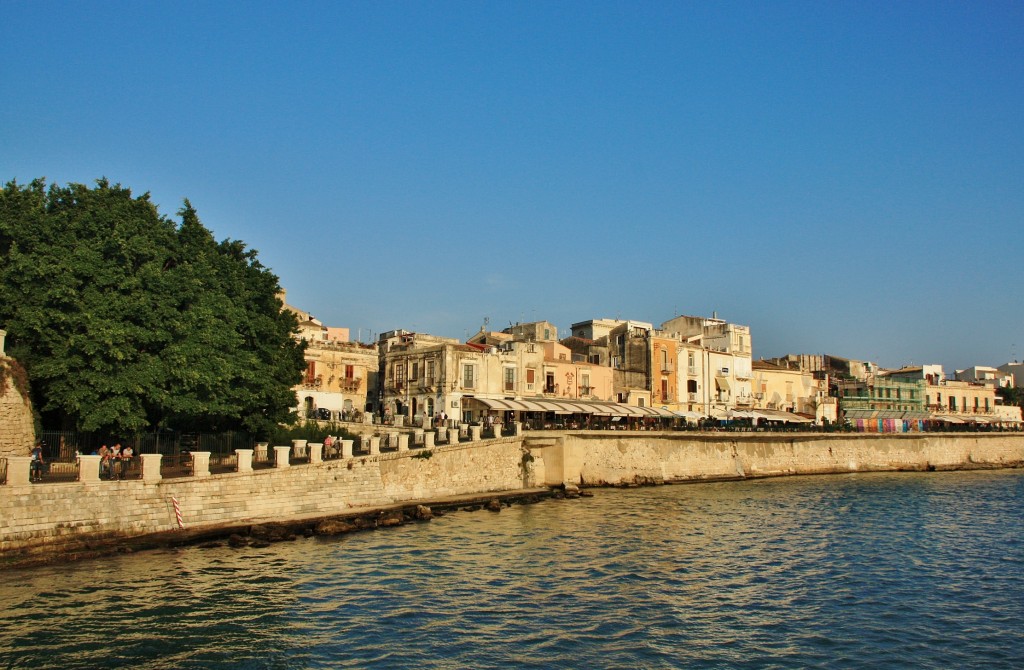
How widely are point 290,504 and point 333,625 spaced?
42.3ft

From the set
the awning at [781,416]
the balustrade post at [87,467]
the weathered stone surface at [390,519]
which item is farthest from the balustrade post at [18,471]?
the awning at [781,416]

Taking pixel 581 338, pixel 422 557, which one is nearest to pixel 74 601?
pixel 422 557

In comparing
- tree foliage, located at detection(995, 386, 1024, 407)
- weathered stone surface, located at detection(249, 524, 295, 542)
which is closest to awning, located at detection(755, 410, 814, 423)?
tree foliage, located at detection(995, 386, 1024, 407)

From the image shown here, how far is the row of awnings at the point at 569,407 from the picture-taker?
52584 mm

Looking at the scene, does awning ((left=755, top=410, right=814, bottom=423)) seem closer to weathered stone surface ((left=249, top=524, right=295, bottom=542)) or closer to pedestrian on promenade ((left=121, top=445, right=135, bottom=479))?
weathered stone surface ((left=249, top=524, right=295, bottom=542))

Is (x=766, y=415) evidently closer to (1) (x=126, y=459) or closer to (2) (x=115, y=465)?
(1) (x=126, y=459)

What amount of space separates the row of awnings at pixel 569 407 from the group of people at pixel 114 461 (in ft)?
83.5

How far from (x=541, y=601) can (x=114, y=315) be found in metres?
18.3

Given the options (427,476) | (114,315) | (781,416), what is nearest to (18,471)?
(114,315)

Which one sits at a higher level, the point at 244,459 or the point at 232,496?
the point at 244,459

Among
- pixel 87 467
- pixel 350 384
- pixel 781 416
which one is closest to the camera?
pixel 87 467

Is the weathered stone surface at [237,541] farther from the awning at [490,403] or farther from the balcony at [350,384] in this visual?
the balcony at [350,384]

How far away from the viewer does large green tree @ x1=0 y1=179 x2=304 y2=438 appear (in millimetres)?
29125

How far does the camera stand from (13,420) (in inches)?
1158
